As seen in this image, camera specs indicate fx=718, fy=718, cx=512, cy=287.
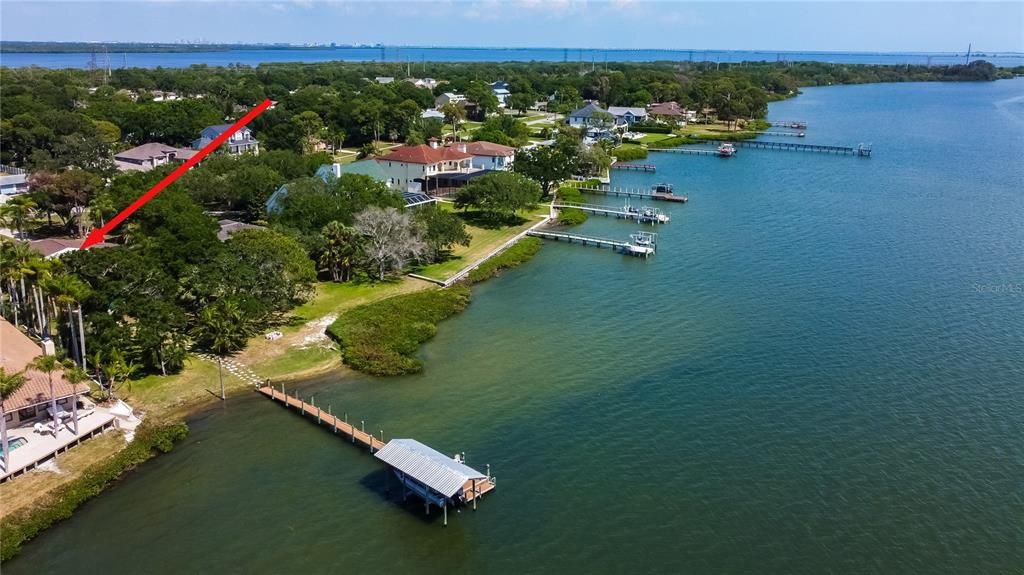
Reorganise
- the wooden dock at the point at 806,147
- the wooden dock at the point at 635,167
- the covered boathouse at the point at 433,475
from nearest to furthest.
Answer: the covered boathouse at the point at 433,475 → the wooden dock at the point at 635,167 → the wooden dock at the point at 806,147

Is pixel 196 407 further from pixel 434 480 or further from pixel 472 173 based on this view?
pixel 472 173

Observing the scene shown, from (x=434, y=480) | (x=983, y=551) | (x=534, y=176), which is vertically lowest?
(x=983, y=551)

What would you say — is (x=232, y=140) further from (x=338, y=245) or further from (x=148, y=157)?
(x=338, y=245)

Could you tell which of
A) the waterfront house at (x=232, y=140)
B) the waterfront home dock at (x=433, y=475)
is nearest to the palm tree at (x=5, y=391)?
the waterfront home dock at (x=433, y=475)

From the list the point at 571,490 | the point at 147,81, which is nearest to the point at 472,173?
the point at 571,490

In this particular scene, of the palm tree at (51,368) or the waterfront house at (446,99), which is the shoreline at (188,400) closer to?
the palm tree at (51,368)

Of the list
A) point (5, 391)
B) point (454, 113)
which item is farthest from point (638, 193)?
point (5, 391)
